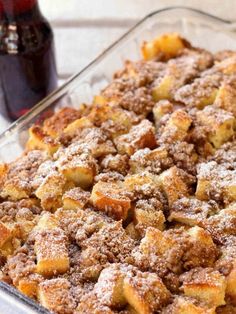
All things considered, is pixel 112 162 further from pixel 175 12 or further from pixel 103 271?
pixel 175 12

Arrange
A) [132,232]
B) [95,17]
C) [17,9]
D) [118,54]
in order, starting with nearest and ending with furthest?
[132,232], [17,9], [118,54], [95,17]

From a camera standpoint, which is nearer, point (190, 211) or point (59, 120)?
point (190, 211)

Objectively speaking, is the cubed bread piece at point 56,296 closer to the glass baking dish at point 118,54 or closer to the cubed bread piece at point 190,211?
the cubed bread piece at point 190,211

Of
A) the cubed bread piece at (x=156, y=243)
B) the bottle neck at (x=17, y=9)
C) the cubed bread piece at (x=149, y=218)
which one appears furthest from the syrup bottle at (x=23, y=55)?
the cubed bread piece at (x=156, y=243)

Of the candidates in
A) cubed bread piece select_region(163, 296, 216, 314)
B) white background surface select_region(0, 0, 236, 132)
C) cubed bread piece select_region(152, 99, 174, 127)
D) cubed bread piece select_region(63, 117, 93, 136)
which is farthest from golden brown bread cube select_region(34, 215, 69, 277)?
white background surface select_region(0, 0, 236, 132)

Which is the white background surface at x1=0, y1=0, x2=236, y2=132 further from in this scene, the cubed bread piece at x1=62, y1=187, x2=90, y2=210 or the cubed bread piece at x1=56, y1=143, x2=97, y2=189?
the cubed bread piece at x1=62, y1=187, x2=90, y2=210

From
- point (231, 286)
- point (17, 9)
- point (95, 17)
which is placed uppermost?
point (17, 9)

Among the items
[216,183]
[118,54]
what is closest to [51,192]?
[216,183]

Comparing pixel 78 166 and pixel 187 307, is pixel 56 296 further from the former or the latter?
pixel 78 166
